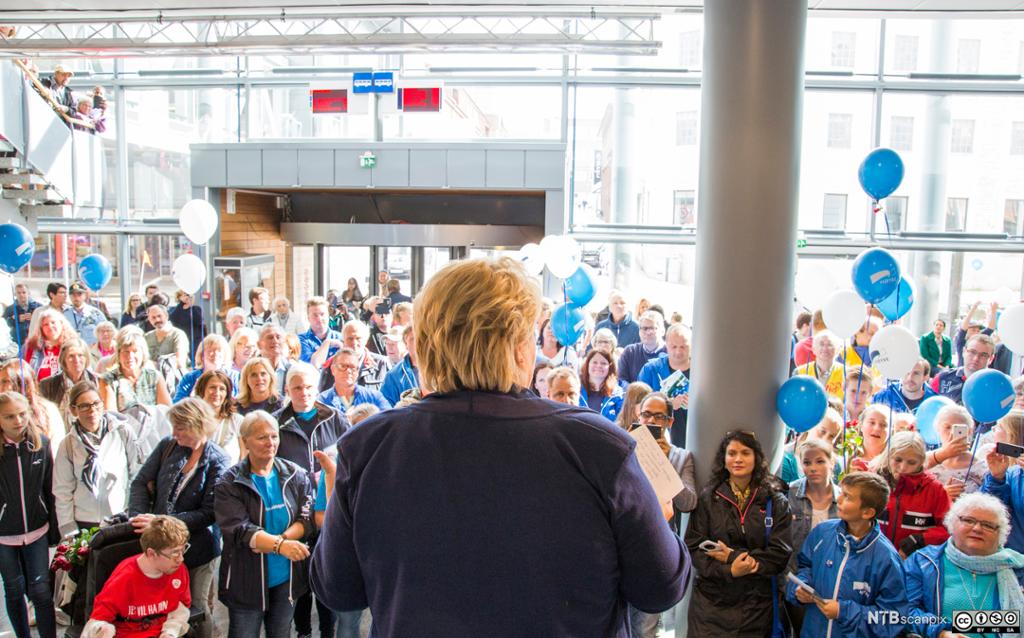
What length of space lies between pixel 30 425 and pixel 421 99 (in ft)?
22.6

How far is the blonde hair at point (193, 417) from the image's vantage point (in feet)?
12.5

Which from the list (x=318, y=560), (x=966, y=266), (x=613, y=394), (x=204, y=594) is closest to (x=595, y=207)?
(x=966, y=266)

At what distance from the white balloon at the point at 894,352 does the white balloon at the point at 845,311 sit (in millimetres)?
246

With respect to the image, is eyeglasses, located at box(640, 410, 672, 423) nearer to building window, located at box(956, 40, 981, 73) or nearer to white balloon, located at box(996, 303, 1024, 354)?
white balloon, located at box(996, 303, 1024, 354)

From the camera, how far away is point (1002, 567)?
315 centimetres

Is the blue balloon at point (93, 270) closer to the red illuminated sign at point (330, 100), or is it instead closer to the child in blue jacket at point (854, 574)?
the red illuminated sign at point (330, 100)

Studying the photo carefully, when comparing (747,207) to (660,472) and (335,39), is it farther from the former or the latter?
(335,39)

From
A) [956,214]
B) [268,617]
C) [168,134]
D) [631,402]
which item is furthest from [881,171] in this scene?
[168,134]

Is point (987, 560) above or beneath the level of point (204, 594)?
above

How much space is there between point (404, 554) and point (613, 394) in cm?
455

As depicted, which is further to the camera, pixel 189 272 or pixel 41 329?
pixel 189 272

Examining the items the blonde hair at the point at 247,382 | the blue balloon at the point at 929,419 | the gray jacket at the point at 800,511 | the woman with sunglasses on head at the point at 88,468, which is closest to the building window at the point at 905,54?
the blue balloon at the point at 929,419

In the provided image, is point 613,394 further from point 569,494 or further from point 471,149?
point 471,149

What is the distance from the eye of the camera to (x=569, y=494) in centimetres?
107
